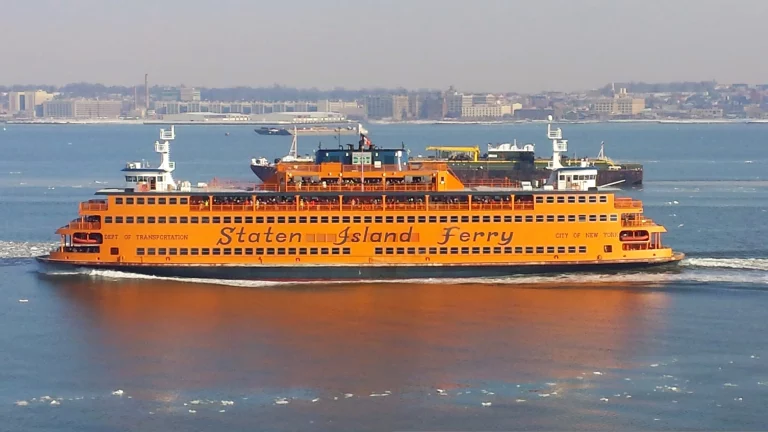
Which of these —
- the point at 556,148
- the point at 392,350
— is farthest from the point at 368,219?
the point at 392,350

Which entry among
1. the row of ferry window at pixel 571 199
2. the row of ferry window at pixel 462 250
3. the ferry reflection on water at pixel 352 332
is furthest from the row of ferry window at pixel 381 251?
the row of ferry window at pixel 571 199

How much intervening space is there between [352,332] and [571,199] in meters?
11.7

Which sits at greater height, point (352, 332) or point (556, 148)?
point (556, 148)

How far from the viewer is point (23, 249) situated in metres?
50.4

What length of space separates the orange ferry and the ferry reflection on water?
102cm

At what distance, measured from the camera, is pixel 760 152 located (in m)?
131

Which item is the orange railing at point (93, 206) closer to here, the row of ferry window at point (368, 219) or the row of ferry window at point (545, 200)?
the row of ferry window at point (545, 200)

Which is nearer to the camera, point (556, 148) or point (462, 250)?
point (462, 250)

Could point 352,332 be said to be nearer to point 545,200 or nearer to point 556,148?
point 545,200

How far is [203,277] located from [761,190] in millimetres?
43465

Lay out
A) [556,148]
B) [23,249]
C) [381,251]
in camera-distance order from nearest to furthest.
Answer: [381,251] < [556,148] < [23,249]

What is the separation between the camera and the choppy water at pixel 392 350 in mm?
27984

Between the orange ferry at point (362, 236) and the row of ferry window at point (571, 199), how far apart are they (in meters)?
0.03

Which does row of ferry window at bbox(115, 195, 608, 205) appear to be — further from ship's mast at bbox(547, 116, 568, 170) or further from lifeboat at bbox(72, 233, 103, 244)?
ship's mast at bbox(547, 116, 568, 170)
